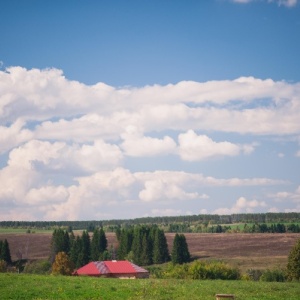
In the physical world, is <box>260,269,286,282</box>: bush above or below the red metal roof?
below

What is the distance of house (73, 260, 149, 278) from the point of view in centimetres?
6981

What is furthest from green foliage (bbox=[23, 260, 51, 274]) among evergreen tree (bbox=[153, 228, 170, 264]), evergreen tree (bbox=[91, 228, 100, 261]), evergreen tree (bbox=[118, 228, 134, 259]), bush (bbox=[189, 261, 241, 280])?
bush (bbox=[189, 261, 241, 280])

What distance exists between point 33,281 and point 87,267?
40.5 meters

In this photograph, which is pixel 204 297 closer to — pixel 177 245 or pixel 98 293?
pixel 98 293

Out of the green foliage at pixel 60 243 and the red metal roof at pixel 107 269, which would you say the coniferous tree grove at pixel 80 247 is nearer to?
the green foliage at pixel 60 243

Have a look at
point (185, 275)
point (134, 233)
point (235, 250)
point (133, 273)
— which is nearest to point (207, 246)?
point (235, 250)

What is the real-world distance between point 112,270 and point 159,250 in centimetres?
4600

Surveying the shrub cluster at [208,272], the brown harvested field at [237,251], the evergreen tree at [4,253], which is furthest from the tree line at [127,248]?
the shrub cluster at [208,272]

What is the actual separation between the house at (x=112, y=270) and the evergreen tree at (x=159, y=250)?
42.0m

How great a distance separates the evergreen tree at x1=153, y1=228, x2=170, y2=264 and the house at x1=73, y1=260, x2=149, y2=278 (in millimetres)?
41976

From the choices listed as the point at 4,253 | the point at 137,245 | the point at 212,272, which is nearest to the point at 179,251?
the point at 137,245

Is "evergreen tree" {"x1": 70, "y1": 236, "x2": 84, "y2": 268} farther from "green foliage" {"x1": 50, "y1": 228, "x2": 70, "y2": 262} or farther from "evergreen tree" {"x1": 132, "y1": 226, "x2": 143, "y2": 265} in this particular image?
"evergreen tree" {"x1": 132, "y1": 226, "x2": 143, "y2": 265}

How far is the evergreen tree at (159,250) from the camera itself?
115 meters

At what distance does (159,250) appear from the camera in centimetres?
11581
